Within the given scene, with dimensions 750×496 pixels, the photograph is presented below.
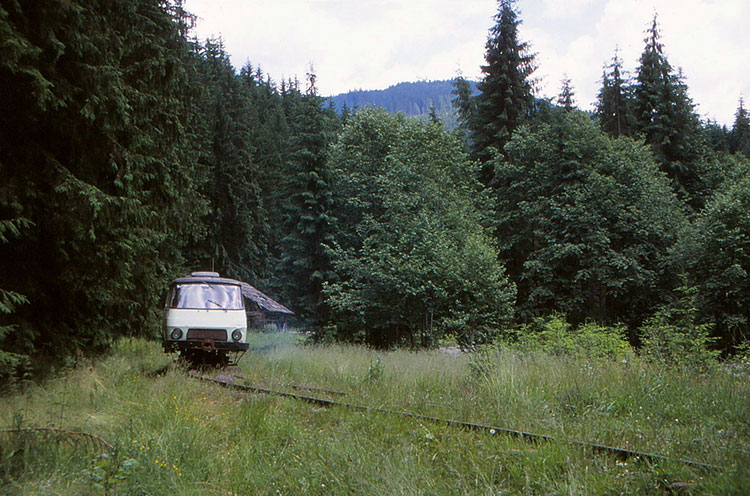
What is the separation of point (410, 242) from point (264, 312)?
602 inches

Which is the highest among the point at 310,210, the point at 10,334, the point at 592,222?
the point at 310,210

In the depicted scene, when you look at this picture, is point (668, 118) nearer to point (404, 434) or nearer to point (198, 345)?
A: point (198, 345)

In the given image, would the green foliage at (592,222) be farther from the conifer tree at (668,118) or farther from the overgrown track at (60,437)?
the overgrown track at (60,437)

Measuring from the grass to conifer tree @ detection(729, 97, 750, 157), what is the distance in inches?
2364

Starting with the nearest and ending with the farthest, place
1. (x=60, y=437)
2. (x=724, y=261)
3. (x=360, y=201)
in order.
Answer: (x=60, y=437) < (x=724, y=261) < (x=360, y=201)

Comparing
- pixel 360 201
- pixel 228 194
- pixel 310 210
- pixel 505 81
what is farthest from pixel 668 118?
pixel 228 194

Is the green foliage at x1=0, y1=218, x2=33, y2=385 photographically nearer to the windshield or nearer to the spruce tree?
the windshield

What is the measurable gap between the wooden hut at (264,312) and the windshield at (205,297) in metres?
3.99

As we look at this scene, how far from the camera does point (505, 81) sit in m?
32.8

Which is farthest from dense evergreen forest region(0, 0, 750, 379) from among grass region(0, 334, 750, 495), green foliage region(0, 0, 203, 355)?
grass region(0, 334, 750, 495)

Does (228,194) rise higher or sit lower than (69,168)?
higher

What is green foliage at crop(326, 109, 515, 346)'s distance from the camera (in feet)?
75.9

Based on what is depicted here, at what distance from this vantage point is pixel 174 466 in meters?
5.17

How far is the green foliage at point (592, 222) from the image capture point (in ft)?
85.4
